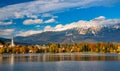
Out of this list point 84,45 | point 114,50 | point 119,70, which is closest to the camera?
point 119,70

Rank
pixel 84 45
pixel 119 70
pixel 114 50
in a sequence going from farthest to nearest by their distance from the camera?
pixel 84 45, pixel 114 50, pixel 119 70

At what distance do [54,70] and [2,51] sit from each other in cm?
13585

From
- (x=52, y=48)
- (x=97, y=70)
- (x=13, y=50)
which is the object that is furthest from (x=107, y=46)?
(x=97, y=70)

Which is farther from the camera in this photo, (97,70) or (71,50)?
(71,50)

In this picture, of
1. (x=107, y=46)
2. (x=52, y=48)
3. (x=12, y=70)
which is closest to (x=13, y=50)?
(x=52, y=48)

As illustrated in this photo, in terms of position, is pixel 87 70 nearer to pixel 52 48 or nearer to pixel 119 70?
pixel 119 70

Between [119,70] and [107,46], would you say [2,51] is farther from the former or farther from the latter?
[119,70]

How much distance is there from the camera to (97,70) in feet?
173

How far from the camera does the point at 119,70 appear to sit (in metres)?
51.9

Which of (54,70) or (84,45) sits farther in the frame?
(84,45)

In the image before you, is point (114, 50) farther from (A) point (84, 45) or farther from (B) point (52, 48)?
(B) point (52, 48)

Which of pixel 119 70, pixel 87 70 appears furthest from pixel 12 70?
pixel 119 70

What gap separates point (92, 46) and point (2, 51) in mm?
52789

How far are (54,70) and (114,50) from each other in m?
131
